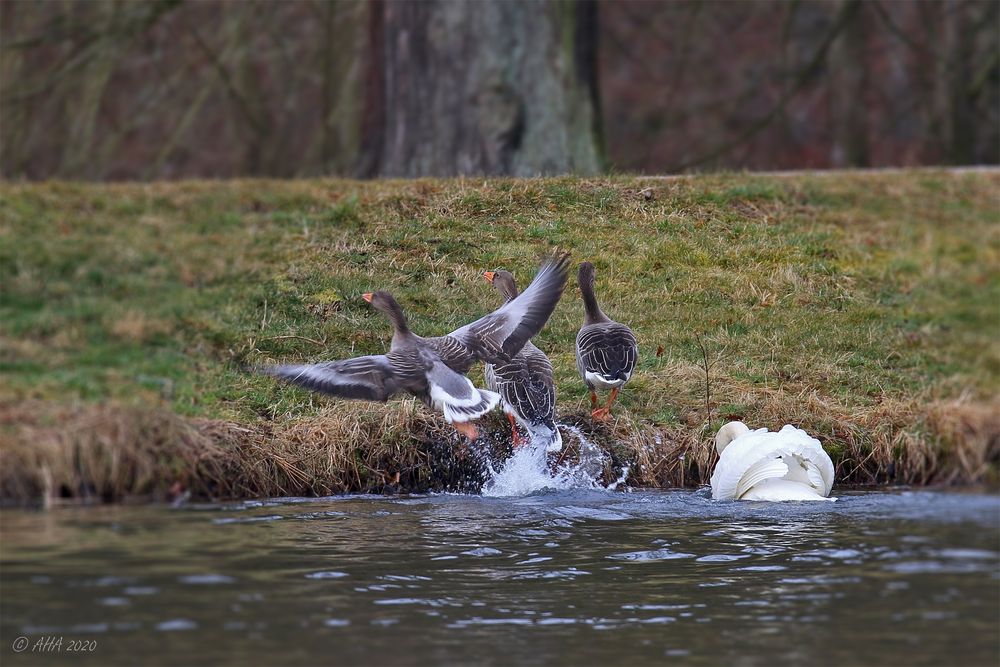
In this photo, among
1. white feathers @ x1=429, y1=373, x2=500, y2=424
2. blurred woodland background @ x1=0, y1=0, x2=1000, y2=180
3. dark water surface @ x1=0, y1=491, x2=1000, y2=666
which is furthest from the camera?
blurred woodland background @ x1=0, y1=0, x2=1000, y2=180

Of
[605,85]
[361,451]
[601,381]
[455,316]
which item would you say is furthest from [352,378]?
[605,85]

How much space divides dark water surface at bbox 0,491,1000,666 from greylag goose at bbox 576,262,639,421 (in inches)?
37.2

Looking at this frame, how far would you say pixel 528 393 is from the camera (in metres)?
9.13

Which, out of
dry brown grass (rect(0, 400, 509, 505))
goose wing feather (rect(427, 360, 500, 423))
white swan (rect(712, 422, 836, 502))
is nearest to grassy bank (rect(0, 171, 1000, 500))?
dry brown grass (rect(0, 400, 509, 505))

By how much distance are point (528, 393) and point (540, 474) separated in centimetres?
49

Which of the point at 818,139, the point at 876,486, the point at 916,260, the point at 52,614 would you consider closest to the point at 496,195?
the point at 916,260

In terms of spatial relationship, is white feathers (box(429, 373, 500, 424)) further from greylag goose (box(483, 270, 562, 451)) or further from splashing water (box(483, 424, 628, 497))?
splashing water (box(483, 424, 628, 497))

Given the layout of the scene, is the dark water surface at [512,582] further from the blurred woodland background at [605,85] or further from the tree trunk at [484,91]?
the blurred woodland background at [605,85]

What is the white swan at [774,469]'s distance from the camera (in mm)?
8469

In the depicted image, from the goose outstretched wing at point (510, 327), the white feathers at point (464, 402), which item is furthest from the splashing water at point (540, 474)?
the goose outstretched wing at point (510, 327)

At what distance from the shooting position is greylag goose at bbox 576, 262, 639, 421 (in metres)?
9.38

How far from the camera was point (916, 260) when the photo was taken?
11.5m

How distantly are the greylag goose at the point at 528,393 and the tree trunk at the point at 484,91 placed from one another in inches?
162

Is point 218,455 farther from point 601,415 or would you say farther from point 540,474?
point 601,415
